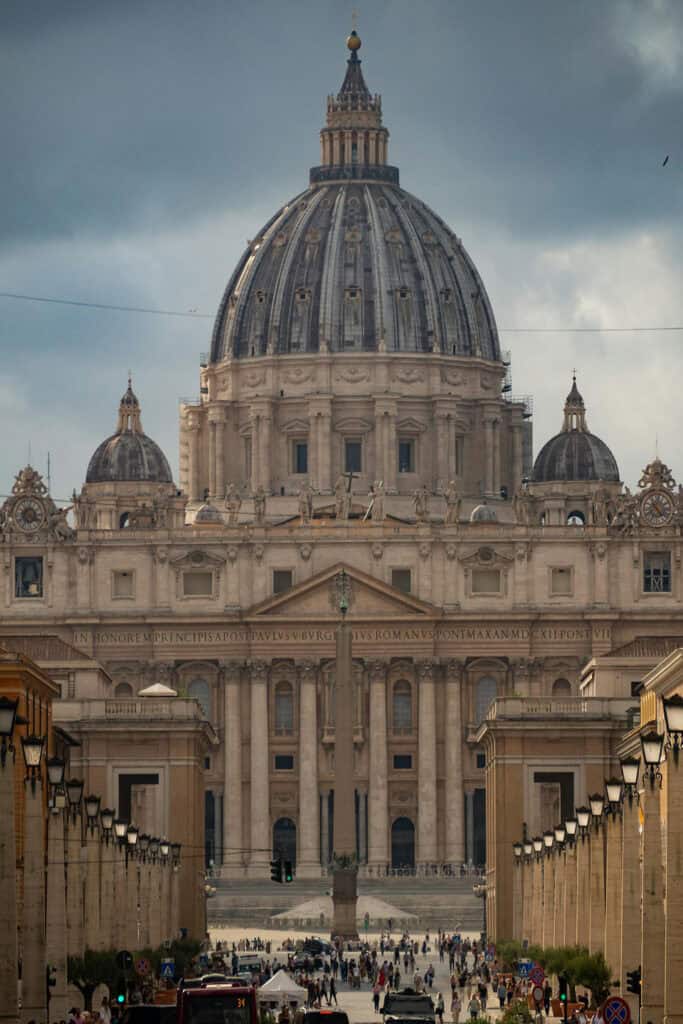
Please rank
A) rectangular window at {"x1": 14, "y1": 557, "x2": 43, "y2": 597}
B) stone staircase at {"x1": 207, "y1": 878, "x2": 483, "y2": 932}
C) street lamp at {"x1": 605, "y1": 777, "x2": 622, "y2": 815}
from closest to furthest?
street lamp at {"x1": 605, "y1": 777, "x2": 622, "y2": 815}
stone staircase at {"x1": 207, "y1": 878, "x2": 483, "y2": 932}
rectangular window at {"x1": 14, "y1": 557, "x2": 43, "y2": 597}

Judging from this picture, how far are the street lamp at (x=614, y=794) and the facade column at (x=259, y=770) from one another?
10875cm

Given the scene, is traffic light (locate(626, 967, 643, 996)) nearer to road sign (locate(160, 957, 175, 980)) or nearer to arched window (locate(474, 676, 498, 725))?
road sign (locate(160, 957, 175, 980))

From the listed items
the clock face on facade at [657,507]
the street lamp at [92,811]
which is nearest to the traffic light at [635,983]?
the street lamp at [92,811]

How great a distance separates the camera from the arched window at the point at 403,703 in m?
193

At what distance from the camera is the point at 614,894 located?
77.1 metres

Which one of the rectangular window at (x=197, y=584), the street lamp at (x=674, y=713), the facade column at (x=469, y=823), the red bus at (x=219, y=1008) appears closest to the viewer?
the street lamp at (x=674, y=713)

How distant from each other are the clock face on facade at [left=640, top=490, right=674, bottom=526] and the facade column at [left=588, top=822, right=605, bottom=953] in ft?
356

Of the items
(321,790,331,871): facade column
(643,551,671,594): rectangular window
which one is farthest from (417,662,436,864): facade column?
(643,551,671,594): rectangular window

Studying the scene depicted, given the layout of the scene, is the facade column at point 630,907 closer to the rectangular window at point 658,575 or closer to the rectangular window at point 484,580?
the rectangular window at point 484,580

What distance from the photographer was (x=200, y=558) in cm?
19362

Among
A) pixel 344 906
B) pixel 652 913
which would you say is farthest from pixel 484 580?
pixel 652 913

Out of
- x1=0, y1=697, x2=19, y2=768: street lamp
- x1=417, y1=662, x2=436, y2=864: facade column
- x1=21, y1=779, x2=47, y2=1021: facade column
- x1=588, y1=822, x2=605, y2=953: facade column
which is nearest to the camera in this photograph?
x1=0, y1=697, x2=19, y2=768: street lamp

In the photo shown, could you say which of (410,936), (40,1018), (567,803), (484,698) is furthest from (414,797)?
(40,1018)

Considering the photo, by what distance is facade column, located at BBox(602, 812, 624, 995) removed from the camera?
7619cm
